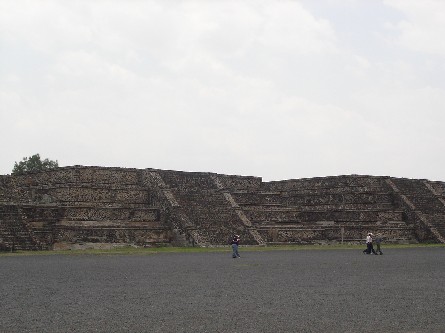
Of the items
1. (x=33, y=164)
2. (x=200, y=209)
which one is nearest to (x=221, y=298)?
(x=200, y=209)

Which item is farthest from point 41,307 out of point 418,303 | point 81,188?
point 81,188

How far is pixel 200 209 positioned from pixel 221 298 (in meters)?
22.7

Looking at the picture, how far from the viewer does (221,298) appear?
11305 millimetres

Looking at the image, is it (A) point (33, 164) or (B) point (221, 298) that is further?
(A) point (33, 164)

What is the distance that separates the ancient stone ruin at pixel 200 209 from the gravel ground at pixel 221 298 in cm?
1011

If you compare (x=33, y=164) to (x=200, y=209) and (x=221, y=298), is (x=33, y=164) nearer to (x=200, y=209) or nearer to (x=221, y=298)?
(x=200, y=209)

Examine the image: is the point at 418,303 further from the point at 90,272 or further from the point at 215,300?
the point at 90,272

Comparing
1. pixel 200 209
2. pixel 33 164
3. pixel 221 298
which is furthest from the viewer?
pixel 33 164

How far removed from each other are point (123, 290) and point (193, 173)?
90.1 feet

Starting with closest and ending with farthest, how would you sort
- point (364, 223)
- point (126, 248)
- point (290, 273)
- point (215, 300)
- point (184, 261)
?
point (215, 300) → point (290, 273) → point (184, 261) → point (126, 248) → point (364, 223)

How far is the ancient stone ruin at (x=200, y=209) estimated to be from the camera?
28.8 metres

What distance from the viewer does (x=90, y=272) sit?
16547 millimetres

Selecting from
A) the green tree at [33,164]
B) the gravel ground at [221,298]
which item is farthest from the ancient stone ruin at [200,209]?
the green tree at [33,164]

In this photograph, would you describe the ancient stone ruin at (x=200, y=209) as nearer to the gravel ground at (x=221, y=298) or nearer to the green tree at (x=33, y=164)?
the gravel ground at (x=221, y=298)
